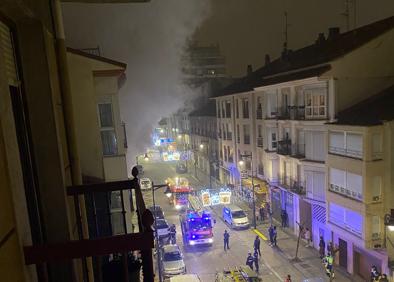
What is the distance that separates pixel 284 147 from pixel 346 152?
7734 millimetres

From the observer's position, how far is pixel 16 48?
4613 mm

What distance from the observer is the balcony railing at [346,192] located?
19.2m

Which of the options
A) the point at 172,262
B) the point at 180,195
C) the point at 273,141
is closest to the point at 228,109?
the point at 273,141

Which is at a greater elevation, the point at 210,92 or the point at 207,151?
the point at 210,92

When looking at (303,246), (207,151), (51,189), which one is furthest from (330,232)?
(207,151)

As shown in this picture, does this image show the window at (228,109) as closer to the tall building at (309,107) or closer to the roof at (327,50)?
the tall building at (309,107)

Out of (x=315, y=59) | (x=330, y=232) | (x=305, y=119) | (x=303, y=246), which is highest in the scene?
(x=315, y=59)

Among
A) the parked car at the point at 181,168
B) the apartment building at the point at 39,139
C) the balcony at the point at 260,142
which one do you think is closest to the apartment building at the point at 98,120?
the apartment building at the point at 39,139

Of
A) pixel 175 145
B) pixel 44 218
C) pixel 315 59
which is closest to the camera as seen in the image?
pixel 44 218

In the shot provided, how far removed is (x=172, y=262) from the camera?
2028 cm

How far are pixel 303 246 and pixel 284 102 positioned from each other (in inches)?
425

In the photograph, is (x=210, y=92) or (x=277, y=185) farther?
(x=210, y=92)

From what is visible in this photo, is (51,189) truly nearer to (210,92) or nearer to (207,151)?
(207,151)

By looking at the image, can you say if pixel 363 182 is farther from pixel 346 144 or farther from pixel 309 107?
pixel 309 107
